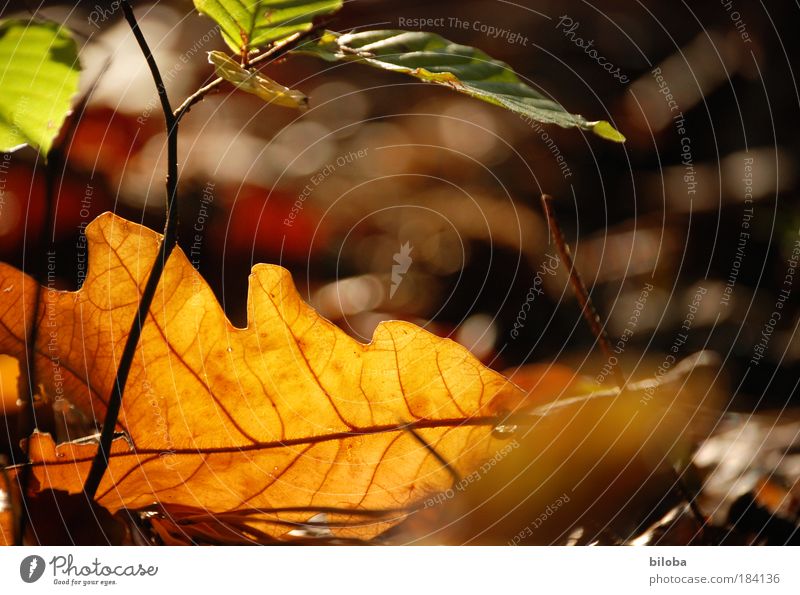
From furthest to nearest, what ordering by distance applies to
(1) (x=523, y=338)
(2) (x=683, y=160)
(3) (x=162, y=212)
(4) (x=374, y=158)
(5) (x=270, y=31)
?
(4) (x=374, y=158) < (2) (x=683, y=160) < (3) (x=162, y=212) < (1) (x=523, y=338) < (5) (x=270, y=31)

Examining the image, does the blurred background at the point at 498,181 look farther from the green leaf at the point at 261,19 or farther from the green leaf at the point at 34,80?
the green leaf at the point at 261,19

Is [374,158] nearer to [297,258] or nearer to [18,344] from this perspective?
[297,258]

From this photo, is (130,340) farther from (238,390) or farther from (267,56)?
(267,56)

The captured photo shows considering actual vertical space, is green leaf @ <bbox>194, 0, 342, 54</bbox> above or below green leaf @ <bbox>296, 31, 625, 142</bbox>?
above

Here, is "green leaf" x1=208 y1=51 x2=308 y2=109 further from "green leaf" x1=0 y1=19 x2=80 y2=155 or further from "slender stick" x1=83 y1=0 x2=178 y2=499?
"green leaf" x1=0 y1=19 x2=80 y2=155

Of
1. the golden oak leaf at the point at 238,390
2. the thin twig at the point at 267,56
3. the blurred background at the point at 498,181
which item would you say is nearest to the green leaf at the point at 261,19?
the thin twig at the point at 267,56

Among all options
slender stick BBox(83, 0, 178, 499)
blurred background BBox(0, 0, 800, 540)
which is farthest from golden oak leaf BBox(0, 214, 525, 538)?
blurred background BBox(0, 0, 800, 540)
